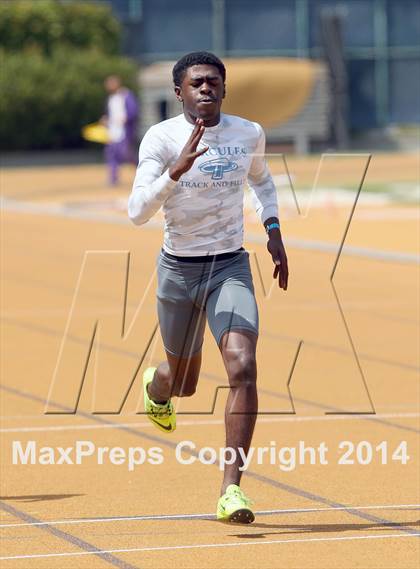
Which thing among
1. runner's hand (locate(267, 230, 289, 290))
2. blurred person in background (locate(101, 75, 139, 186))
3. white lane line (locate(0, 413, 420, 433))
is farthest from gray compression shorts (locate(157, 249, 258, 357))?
blurred person in background (locate(101, 75, 139, 186))

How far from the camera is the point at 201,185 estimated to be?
7262 mm

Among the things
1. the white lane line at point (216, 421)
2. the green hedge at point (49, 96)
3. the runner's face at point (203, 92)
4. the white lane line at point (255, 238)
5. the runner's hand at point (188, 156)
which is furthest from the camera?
the green hedge at point (49, 96)

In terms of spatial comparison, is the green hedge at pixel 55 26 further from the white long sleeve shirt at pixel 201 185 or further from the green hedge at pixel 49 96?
the white long sleeve shirt at pixel 201 185

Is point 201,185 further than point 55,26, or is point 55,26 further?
point 55,26

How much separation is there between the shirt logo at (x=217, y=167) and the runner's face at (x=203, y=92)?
199 mm

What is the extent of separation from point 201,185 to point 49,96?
34.0 metres

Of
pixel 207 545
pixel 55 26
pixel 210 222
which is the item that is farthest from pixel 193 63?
pixel 55 26

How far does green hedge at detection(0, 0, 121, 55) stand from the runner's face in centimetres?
3582

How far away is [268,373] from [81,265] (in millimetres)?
Result: 7177

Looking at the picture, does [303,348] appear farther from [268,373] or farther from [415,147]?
[415,147]

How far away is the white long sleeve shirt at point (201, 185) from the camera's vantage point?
23.6ft

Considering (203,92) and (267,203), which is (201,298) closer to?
(267,203)

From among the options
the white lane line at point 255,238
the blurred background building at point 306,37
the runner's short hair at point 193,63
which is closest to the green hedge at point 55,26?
the blurred background building at point 306,37

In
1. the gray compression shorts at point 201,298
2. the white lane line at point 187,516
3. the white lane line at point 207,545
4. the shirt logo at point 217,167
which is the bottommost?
the white lane line at point 187,516
